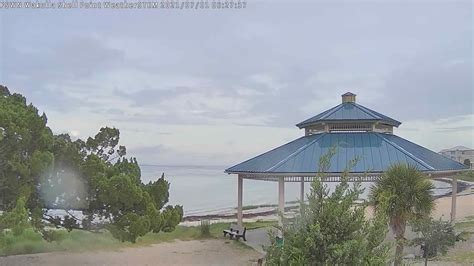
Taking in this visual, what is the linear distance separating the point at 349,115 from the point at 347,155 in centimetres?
200

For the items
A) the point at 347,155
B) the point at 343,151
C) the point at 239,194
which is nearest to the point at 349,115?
the point at 343,151

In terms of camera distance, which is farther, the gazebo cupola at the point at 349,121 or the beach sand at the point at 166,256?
the gazebo cupola at the point at 349,121

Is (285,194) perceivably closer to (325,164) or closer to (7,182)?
(7,182)

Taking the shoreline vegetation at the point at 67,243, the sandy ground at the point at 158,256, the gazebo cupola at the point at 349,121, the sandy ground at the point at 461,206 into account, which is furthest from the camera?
the sandy ground at the point at 461,206

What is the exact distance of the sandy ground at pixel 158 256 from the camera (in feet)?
40.4

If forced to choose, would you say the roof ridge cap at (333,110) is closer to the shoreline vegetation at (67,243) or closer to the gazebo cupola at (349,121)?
the gazebo cupola at (349,121)

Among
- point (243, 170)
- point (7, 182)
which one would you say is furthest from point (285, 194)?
point (7, 182)

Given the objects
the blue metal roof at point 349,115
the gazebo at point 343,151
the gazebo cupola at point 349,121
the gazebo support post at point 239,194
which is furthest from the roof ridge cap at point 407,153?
the gazebo support post at point 239,194

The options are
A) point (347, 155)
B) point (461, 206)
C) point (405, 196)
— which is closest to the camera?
point (405, 196)

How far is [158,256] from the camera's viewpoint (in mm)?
13500

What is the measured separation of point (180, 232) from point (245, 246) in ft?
12.9

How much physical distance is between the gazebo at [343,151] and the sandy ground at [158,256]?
1.92 metres

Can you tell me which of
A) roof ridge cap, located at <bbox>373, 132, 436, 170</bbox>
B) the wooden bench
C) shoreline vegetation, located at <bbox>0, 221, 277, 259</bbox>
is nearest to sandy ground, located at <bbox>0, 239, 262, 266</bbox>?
shoreline vegetation, located at <bbox>0, 221, 277, 259</bbox>

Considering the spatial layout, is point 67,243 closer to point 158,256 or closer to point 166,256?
point 158,256
